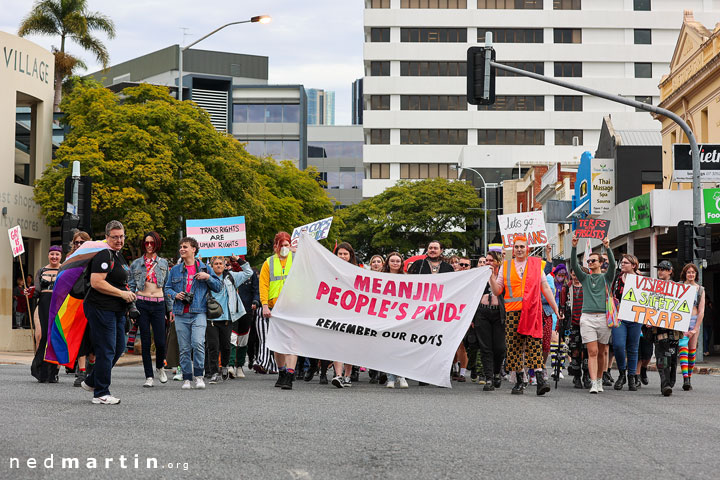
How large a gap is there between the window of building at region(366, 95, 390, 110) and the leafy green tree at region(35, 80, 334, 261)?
5153 centimetres

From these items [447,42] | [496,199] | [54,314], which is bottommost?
[54,314]

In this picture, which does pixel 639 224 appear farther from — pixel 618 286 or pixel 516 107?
pixel 516 107

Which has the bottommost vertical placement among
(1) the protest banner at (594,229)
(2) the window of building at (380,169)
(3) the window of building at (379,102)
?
(1) the protest banner at (594,229)

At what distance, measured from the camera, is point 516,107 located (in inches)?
3484

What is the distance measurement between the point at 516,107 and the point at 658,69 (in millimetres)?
12553

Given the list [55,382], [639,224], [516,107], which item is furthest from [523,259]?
[516,107]

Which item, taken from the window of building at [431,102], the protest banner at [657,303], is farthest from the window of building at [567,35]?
the protest banner at [657,303]

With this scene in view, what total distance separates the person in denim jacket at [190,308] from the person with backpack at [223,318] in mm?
373

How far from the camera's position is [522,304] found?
42.9 ft

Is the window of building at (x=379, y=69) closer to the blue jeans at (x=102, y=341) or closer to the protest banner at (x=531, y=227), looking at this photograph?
the protest banner at (x=531, y=227)

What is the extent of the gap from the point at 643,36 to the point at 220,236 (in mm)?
76111

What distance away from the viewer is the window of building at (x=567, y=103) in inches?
3487

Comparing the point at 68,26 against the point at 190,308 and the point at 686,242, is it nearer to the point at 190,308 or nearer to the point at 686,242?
the point at 686,242

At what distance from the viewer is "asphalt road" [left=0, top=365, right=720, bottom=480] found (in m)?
6.65
